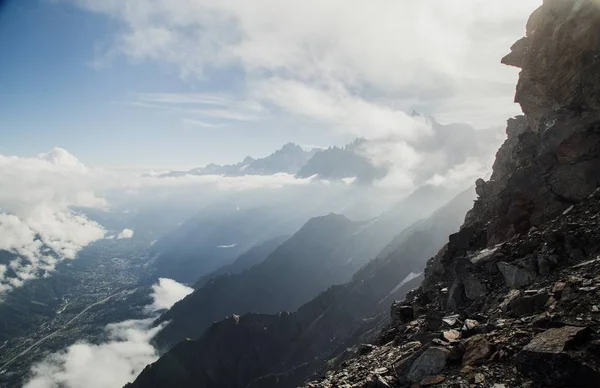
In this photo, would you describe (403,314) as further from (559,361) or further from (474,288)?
(559,361)

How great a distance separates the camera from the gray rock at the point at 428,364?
1615cm

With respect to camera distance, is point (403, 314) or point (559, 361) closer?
point (559, 361)

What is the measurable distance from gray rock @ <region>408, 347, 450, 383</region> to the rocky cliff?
48 millimetres

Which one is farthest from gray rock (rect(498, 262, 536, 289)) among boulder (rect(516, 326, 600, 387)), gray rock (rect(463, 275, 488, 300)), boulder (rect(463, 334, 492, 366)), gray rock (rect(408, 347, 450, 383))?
boulder (rect(516, 326, 600, 387))

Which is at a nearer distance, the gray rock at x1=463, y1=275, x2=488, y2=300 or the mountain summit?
the mountain summit

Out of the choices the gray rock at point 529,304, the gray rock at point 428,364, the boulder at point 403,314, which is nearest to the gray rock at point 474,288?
the gray rock at point 529,304

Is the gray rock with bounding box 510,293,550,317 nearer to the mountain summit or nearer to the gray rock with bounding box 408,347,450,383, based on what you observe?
the mountain summit

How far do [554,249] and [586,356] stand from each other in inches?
547

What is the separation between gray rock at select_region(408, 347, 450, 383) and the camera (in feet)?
53.0

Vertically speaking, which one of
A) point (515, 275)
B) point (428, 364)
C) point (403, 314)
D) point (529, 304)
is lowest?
point (403, 314)

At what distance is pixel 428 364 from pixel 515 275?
1179cm

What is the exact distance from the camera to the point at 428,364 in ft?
54.2

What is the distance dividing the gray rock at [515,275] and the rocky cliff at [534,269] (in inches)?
3.0

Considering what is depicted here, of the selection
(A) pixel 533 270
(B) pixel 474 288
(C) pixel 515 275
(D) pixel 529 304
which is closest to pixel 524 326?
(D) pixel 529 304
